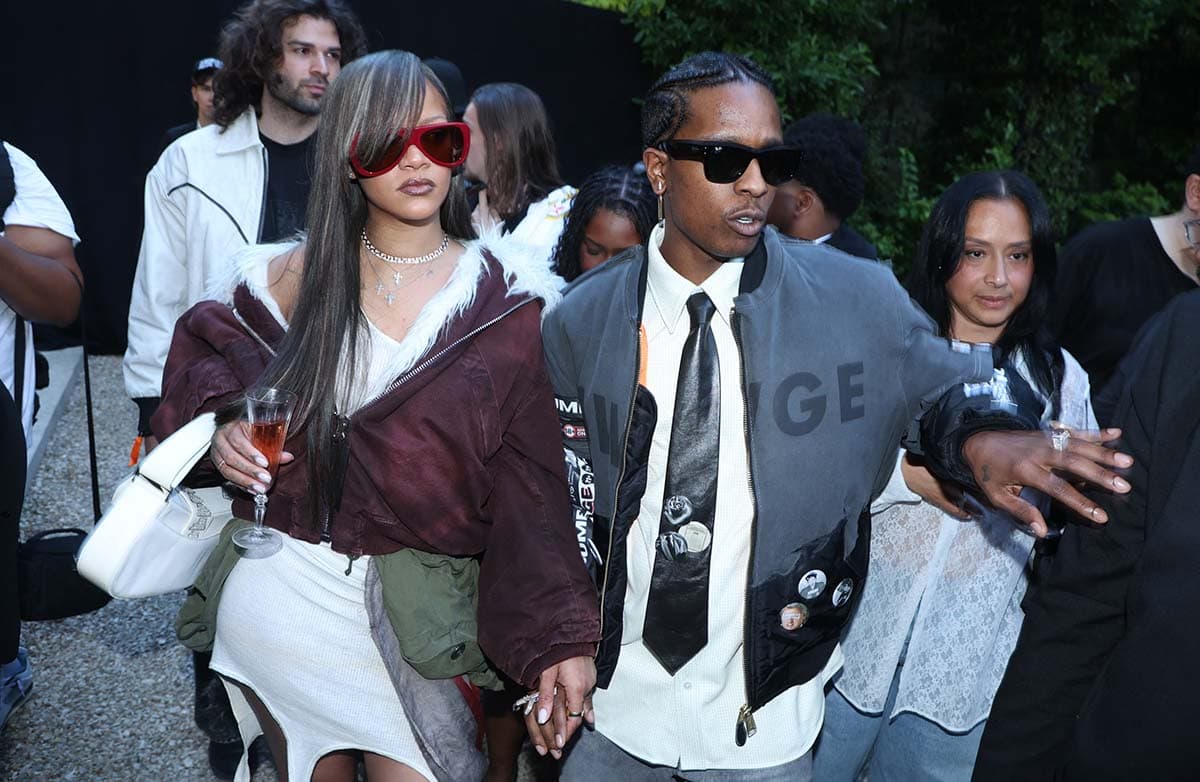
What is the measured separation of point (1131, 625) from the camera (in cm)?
171

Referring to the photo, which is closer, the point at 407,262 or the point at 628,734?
Result: the point at 628,734

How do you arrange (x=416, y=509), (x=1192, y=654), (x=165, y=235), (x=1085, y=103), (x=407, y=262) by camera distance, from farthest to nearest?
(x=1085, y=103), (x=165, y=235), (x=407, y=262), (x=416, y=509), (x=1192, y=654)

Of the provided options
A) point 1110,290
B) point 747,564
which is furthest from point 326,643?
point 1110,290

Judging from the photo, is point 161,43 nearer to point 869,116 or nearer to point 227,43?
point 227,43

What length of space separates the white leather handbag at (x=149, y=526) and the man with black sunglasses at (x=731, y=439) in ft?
3.01

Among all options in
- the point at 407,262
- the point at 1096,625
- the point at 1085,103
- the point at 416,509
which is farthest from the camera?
the point at 1085,103

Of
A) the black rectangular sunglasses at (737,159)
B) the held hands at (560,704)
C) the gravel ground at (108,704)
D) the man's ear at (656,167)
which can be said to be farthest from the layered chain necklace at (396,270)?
the gravel ground at (108,704)

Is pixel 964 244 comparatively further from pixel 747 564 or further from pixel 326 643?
pixel 326 643

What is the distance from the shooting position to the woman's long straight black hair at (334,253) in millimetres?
2621

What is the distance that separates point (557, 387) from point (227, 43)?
→ 248 cm

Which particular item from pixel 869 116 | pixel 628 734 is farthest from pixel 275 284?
pixel 869 116

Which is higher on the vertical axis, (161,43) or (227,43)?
(227,43)

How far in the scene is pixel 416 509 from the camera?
2.57m

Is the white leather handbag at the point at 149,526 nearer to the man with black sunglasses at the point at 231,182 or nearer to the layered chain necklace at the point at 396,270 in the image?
the layered chain necklace at the point at 396,270
